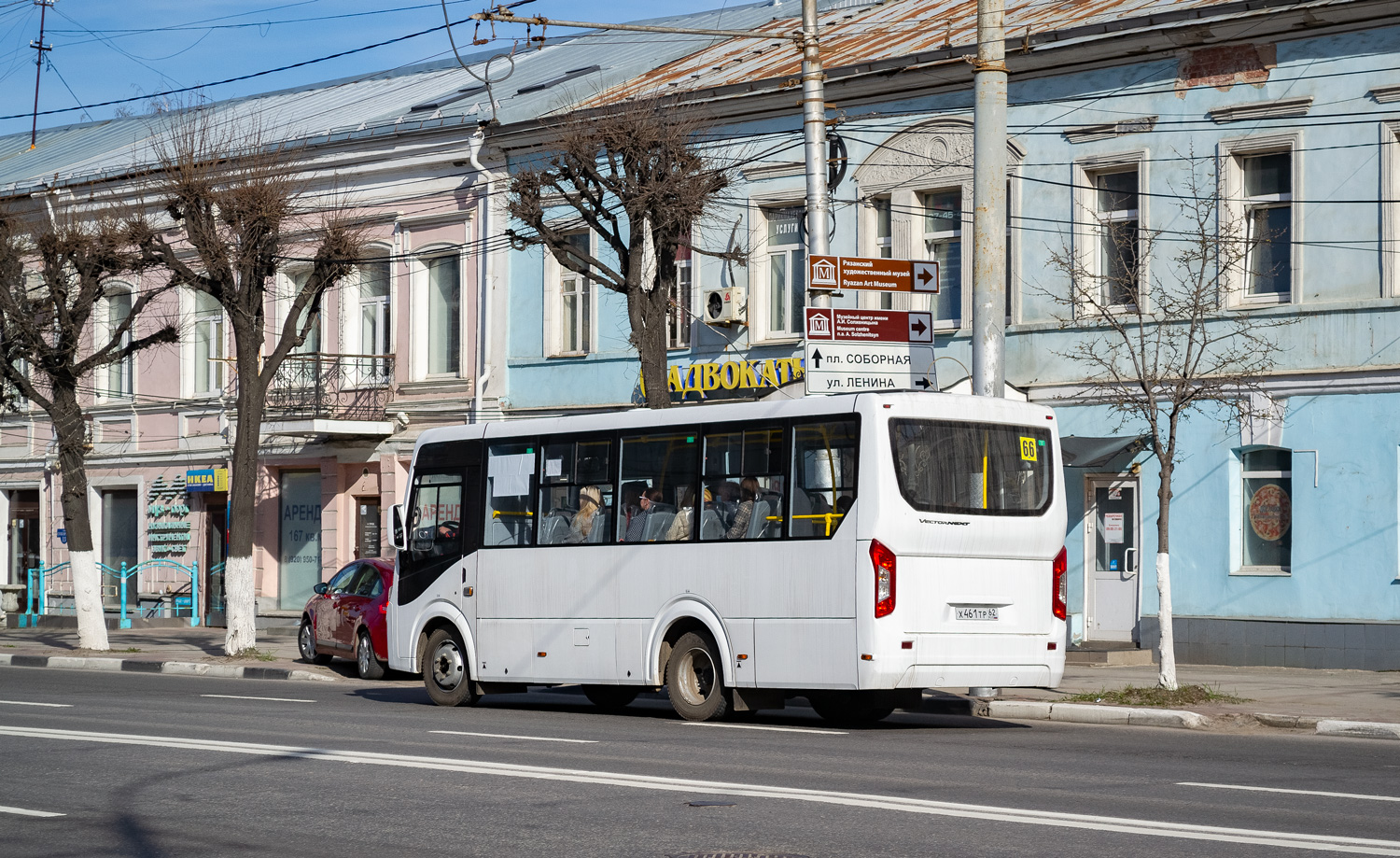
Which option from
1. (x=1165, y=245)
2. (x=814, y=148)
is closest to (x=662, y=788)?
(x=814, y=148)

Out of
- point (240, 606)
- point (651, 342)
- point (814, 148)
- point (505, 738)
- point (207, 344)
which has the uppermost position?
point (814, 148)

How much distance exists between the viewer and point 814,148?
1795cm

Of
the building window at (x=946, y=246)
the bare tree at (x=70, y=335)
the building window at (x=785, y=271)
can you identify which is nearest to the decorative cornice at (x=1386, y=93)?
the building window at (x=946, y=246)

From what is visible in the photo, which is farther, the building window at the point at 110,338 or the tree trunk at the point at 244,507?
the building window at the point at 110,338

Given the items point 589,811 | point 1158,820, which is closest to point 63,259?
point 589,811

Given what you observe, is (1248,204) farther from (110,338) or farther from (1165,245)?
(110,338)

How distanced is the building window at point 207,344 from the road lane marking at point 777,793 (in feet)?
72.4

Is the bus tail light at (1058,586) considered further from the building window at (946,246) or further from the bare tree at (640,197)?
the building window at (946,246)

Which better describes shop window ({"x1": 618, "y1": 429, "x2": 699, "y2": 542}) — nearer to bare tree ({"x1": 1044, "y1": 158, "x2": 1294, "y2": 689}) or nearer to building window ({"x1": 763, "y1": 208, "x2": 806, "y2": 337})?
bare tree ({"x1": 1044, "y1": 158, "x2": 1294, "y2": 689})

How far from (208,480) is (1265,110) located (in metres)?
21.4

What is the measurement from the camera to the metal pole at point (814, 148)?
58.3ft

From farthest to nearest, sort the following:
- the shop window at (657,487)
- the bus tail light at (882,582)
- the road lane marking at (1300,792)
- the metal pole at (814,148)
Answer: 1. the metal pole at (814,148)
2. the shop window at (657,487)
3. the bus tail light at (882,582)
4. the road lane marking at (1300,792)

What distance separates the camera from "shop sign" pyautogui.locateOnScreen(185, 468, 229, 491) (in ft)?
111

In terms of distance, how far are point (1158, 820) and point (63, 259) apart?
22830 millimetres
